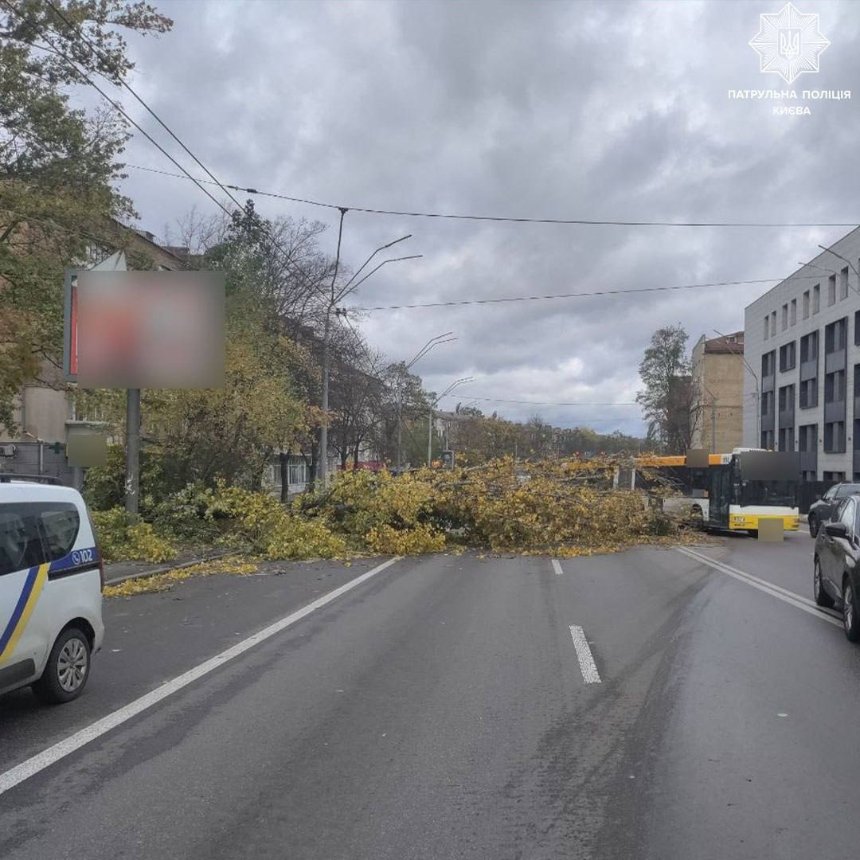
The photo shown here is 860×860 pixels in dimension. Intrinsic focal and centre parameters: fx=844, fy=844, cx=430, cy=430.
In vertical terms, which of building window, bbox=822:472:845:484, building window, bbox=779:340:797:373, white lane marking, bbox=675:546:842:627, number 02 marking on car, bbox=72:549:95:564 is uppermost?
building window, bbox=779:340:797:373

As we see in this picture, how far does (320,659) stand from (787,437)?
57980 millimetres

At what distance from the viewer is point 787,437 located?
5950 cm

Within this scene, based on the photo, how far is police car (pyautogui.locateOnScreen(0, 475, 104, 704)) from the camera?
5535 mm

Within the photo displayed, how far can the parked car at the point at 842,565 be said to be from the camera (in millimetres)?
8578

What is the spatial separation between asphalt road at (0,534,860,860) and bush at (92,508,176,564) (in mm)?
5948

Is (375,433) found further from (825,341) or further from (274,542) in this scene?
(274,542)

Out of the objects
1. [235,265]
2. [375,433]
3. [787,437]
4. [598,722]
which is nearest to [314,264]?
[235,265]

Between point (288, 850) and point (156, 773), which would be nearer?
point (288, 850)

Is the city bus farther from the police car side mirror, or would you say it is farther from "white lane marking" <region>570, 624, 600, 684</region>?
"white lane marking" <region>570, 624, 600, 684</region>

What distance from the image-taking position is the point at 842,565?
364 inches

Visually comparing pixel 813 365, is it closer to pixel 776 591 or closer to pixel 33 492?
pixel 776 591

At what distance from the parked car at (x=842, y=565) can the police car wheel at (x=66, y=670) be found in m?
7.19

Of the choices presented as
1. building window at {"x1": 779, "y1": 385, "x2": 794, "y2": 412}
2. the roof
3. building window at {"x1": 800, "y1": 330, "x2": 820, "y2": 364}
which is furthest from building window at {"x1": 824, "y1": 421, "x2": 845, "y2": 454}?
the roof

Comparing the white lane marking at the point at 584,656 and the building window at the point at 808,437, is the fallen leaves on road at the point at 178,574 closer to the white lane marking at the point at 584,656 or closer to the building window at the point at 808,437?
the white lane marking at the point at 584,656
